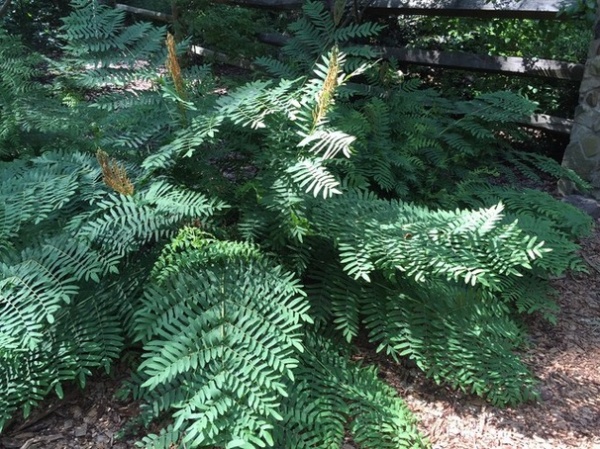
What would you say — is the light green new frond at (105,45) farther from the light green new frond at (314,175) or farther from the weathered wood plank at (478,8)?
the weathered wood plank at (478,8)

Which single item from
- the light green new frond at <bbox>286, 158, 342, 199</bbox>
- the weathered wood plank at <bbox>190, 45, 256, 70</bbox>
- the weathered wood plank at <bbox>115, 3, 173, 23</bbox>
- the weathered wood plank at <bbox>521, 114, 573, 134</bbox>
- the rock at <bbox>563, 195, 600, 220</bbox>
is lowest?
the rock at <bbox>563, 195, 600, 220</bbox>

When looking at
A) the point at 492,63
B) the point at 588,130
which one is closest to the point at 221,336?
the point at 588,130

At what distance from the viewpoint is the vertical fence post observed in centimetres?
A: 337

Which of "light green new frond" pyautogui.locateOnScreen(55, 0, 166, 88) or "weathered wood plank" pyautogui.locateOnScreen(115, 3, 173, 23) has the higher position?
"light green new frond" pyautogui.locateOnScreen(55, 0, 166, 88)

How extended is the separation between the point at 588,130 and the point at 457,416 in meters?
2.31

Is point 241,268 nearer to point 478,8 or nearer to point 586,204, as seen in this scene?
point 586,204

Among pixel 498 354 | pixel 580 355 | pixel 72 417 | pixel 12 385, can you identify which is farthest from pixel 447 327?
pixel 12 385

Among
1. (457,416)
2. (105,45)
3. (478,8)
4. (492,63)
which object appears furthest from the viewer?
(492,63)

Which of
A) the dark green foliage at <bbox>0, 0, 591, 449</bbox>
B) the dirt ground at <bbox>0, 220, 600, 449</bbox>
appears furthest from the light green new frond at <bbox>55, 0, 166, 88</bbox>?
the dirt ground at <bbox>0, 220, 600, 449</bbox>

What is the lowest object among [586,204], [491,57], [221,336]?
[586,204]

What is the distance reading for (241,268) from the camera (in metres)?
1.77

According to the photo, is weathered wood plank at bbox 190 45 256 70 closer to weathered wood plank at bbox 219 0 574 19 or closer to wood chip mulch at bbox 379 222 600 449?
weathered wood plank at bbox 219 0 574 19

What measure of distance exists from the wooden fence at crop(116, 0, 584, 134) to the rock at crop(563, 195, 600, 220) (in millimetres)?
564

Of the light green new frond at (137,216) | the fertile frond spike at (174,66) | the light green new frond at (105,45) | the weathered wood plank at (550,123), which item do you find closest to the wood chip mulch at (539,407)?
the light green new frond at (137,216)
